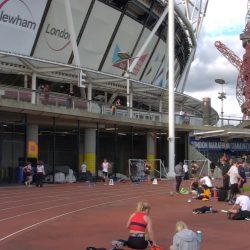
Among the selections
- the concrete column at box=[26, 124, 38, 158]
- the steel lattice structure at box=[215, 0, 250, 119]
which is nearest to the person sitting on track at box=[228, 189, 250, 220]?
the concrete column at box=[26, 124, 38, 158]

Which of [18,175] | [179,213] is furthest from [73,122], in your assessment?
[179,213]

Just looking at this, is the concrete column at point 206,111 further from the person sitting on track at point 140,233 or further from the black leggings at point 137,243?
the black leggings at point 137,243

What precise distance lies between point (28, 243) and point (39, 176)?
62.2 feet

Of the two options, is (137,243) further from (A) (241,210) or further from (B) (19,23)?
(B) (19,23)

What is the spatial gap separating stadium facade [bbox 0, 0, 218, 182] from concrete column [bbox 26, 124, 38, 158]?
0.06 meters

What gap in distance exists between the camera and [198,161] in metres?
45.0

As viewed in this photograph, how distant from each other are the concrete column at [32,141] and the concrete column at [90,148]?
196 inches

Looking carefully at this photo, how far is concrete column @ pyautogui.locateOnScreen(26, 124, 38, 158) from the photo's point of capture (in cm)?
3393

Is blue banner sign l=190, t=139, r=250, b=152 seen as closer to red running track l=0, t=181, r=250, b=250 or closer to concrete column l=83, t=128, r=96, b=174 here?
concrete column l=83, t=128, r=96, b=174

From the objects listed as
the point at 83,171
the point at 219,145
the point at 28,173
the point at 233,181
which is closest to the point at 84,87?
the point at 83,171

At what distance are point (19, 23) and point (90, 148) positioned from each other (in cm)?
1038

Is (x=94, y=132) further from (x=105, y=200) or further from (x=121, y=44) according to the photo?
(x=105, y=200)

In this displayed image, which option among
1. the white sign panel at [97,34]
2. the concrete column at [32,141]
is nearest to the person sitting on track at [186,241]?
the concrete column at [32,141]

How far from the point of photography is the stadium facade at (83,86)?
113 feet
